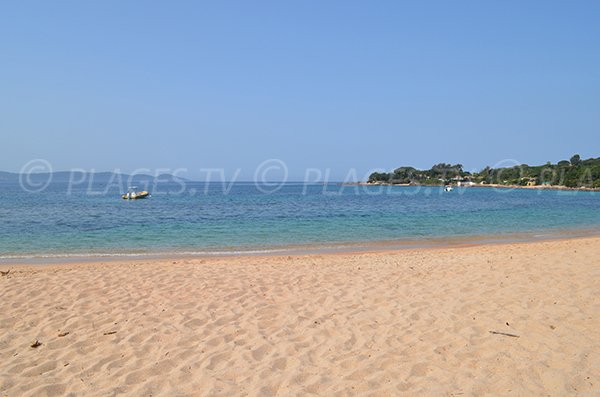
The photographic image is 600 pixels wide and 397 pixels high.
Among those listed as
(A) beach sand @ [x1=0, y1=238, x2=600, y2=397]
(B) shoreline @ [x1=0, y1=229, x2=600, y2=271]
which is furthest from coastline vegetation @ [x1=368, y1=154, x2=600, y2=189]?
(A) beach sand @ [x1=0, y1=238, x2=600, y2=397]

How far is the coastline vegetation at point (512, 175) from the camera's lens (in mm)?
102938

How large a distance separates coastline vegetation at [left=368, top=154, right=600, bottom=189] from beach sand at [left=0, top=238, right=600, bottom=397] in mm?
107438

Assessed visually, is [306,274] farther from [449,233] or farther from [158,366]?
[449,233]

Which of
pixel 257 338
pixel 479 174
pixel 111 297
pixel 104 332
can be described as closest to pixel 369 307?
pixel 257 338

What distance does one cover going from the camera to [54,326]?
6.18 meters

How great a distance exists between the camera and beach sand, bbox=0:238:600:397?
4.38 m

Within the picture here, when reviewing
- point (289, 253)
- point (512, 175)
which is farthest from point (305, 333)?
point (512, 175)

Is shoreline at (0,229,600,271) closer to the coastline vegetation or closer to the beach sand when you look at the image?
the beach sand

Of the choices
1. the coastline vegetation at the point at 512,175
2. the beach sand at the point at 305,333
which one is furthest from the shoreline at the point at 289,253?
the coastline vegetation at the point at 512,175

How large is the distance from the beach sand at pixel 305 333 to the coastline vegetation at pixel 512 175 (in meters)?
107

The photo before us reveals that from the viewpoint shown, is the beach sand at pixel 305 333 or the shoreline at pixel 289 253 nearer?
the beach sand at pixel 305 333

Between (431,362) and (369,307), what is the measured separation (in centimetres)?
221

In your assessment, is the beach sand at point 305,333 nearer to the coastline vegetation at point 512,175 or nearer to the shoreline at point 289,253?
the shoreline at point 289,253

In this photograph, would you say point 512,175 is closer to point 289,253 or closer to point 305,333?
point 289,253
